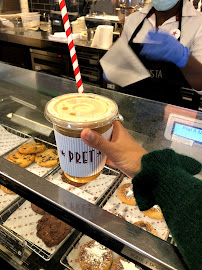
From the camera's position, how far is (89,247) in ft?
4.28

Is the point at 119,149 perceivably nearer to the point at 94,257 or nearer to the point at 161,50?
the point at 94,257

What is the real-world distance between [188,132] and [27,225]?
1.07m

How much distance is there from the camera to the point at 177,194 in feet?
2.17

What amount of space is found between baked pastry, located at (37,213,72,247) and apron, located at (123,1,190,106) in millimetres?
1652

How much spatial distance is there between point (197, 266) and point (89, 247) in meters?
0.85

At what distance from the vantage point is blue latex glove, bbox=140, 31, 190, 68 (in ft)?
6.23

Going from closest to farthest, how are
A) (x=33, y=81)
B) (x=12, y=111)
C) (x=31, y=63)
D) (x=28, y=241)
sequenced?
(x=28, y=241) < (x=12, y=111) < (x=33, y=81) < (x=31, y=63)

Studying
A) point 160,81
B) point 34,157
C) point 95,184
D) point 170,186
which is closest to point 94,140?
point 170,186

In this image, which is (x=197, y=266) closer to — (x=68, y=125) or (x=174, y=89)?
(x=68, y=125)

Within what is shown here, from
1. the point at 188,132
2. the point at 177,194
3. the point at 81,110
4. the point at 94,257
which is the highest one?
the point at 81,110

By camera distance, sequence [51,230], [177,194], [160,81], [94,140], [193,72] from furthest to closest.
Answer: [160,81] < [193,72] < [51,230] < [94,140] < [177,194]

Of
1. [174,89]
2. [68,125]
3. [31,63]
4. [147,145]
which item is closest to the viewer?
[68,125]

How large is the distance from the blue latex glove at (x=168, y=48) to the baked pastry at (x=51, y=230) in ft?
5.04

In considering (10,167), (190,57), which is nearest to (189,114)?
(190,57)
